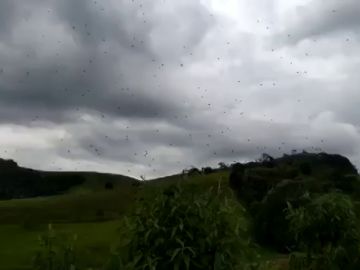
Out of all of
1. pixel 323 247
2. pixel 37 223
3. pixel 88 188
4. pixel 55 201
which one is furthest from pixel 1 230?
pixel 88 188

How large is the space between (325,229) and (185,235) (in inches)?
196

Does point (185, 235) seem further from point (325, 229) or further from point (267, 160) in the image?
point (267, 160)

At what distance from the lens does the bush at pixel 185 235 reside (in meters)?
8.09

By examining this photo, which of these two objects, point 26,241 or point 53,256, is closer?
point 53,256

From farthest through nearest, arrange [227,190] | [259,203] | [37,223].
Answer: [37,223] < [259,203] < [227,190]

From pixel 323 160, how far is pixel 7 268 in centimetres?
8121

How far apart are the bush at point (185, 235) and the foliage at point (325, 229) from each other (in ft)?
13.9

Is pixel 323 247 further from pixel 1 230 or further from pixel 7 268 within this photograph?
pixel 1 230

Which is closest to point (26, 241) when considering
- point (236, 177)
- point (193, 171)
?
point (236, 177)

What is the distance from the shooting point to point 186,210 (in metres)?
8.32

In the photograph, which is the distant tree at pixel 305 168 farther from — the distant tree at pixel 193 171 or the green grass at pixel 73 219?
the distant tree at pixel 193 171

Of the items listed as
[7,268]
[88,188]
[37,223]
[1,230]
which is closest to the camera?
[7,268]

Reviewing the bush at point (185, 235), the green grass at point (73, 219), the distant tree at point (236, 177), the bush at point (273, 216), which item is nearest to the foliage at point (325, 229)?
the green grass at point (73, 219)

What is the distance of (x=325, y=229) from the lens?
1252 cm
